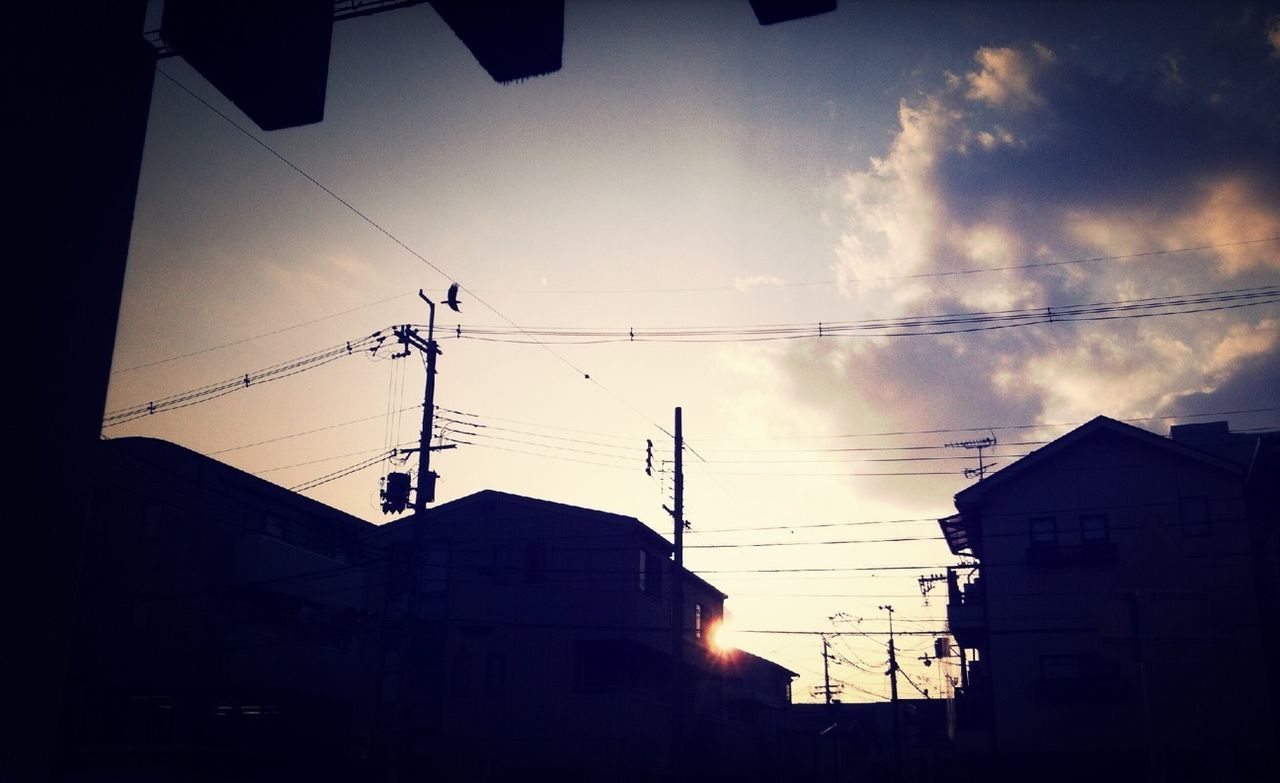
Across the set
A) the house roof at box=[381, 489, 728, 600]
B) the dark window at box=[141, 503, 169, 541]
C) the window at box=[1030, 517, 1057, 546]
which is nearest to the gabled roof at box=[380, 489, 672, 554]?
the house roof at box=[381, 489, 728, 600]

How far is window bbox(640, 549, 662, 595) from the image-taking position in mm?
43606

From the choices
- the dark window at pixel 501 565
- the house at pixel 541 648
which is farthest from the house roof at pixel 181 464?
the dark window at pixel 501 565

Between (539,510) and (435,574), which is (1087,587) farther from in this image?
(435,574)

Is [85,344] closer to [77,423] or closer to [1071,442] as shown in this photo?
[77,423]

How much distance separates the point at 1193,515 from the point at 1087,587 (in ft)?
16.6

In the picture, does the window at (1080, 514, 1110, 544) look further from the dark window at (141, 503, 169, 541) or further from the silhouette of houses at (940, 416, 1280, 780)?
the dark window at (141, 503, 169, 541)

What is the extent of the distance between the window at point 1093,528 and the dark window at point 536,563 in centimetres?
2271

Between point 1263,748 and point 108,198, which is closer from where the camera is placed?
point 108,198

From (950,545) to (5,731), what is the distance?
165 ft

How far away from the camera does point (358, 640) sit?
1737 inches

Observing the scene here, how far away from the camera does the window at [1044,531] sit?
126 ft

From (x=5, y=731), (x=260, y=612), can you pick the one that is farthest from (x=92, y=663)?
(x=5, y=731)

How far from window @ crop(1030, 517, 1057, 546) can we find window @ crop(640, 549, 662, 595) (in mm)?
16870

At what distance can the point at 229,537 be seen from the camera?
36438 mm
